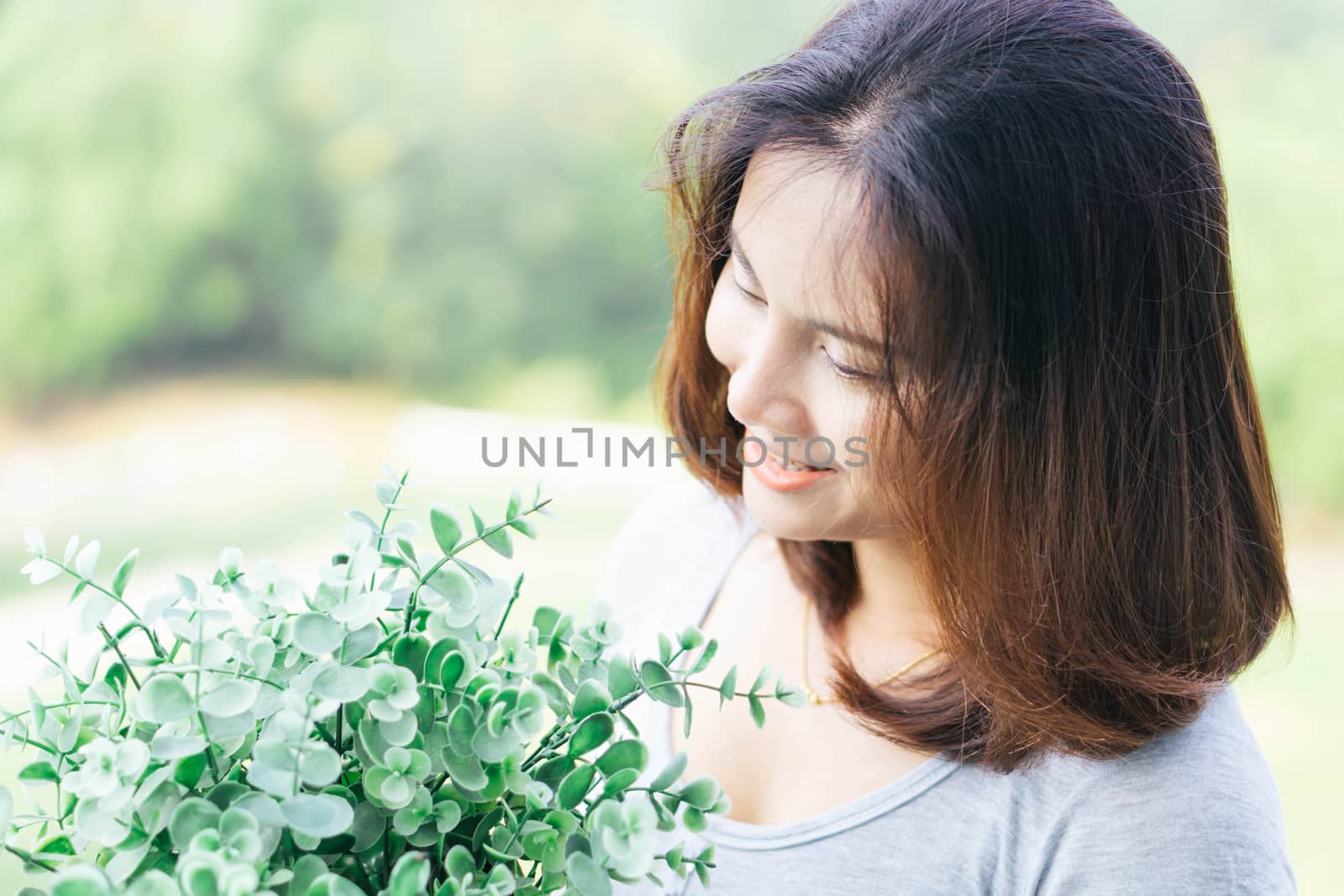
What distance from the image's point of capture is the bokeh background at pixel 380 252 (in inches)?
137

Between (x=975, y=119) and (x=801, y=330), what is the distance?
0.54ft

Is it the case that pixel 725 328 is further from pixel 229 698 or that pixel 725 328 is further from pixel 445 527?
pixel 229 698

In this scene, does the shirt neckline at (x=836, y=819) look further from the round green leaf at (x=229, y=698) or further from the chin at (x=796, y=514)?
the round green leaf at (x=229, y=698)

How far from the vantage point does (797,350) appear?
737mm

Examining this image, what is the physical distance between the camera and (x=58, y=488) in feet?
12.3

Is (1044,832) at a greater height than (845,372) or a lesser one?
lesser

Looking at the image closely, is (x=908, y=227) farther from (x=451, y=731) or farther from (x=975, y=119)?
(x=451, y=731)

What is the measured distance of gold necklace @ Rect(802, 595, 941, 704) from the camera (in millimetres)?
900

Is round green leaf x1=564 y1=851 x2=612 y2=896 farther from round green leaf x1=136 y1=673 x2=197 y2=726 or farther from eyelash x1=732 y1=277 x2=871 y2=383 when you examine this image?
eyelash x1=732 y1=277 x2=871 y2=383

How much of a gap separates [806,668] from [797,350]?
35 cm

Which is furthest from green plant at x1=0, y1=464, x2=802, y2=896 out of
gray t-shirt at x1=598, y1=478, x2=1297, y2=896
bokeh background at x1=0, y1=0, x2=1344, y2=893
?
bokeh background at x1=0, y1=0, x2=1344, y2=893

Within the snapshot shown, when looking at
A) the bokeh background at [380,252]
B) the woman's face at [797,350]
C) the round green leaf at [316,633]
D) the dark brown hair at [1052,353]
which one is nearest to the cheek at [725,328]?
the woman's face at [797,350]

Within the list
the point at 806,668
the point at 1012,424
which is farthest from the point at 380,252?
the point at 1012,424

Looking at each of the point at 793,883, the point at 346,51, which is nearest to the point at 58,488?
the point at 346,51
